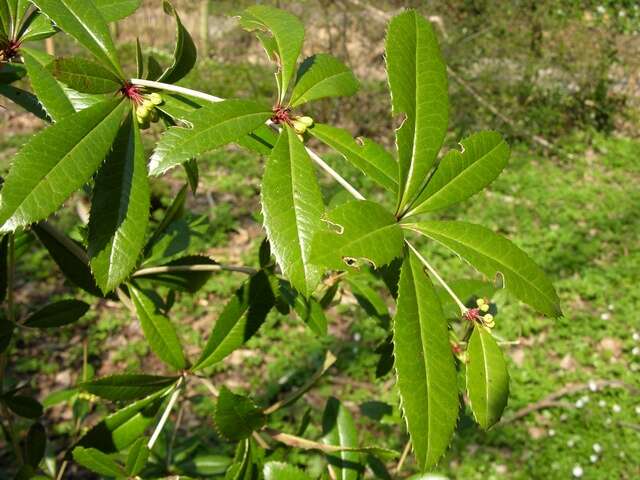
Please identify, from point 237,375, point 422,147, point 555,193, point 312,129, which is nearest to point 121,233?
point 312,129

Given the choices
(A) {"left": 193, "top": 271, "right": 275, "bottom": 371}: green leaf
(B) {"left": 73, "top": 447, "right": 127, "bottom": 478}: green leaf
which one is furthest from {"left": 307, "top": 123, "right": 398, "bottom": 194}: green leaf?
(B) {"left": 73, "top": 447, "right": 127, "bottom": 478}: green leaf

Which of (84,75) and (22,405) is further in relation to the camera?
(22,405)

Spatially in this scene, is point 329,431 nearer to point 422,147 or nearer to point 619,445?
point 422,147

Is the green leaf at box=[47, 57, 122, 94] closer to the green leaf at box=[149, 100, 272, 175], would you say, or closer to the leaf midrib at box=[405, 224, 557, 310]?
the green leaf at box=[149, 100, 272, 175]

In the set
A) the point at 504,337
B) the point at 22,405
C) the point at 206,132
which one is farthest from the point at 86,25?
the point at 504,337

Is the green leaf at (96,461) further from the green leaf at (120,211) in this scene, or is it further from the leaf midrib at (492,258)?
the leaf midrib at (492,258)

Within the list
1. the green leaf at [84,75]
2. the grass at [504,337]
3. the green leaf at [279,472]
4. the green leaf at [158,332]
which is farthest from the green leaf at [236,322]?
the grass at [504,337]

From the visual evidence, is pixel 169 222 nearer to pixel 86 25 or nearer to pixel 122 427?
pixel 122 427
